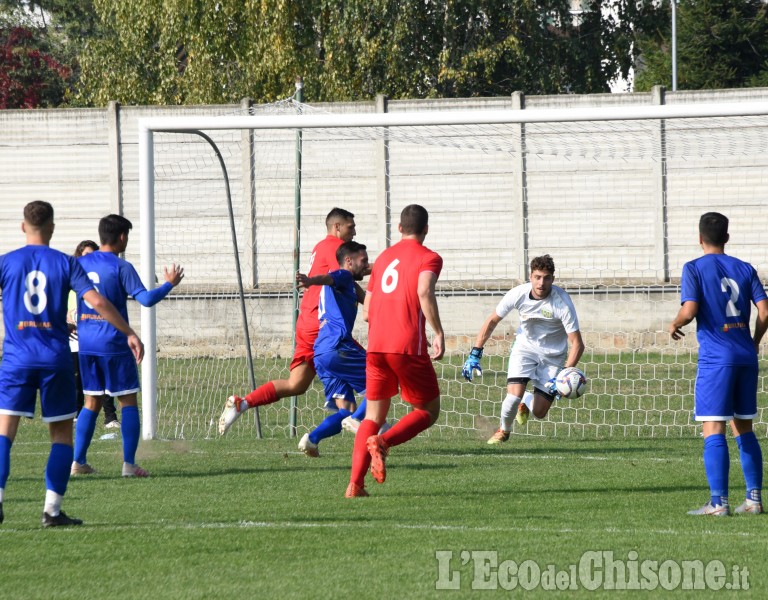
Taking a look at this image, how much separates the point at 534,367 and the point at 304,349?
92.7 inches

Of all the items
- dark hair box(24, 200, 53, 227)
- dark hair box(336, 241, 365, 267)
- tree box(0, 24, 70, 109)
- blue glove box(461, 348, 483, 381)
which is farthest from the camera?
tree box(0, 24, 70, 109)

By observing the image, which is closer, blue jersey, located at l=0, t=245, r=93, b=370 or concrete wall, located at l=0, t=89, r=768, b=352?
blue jersey, located at l=0, t=245, r=93, b=370

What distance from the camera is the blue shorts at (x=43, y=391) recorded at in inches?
268

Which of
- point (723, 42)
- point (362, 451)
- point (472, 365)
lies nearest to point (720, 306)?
point (362, 451)

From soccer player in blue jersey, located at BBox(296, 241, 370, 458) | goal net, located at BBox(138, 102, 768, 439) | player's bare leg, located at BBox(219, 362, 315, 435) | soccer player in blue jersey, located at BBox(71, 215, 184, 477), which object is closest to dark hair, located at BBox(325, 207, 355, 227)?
soccer player in blue jersey, located at BBox(296, 241, 370, 458)

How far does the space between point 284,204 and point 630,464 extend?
11.7 m

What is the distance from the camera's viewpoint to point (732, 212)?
63.9ft

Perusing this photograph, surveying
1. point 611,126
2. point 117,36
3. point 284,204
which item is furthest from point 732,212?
point 117,36

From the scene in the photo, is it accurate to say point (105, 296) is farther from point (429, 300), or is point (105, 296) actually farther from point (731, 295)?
point (731, 295)

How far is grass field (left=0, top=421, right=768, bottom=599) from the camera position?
5.62 metres

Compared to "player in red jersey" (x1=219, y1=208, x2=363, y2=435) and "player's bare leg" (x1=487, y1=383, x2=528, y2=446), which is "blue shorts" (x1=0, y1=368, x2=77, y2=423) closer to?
"player in red jersey" (x1=219, y1=208, x2=363, y2=435)

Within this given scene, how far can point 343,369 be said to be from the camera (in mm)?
9750

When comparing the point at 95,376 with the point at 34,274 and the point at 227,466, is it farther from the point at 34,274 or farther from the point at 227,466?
the point at 34,274

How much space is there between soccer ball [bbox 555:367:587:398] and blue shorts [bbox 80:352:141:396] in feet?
13.0
